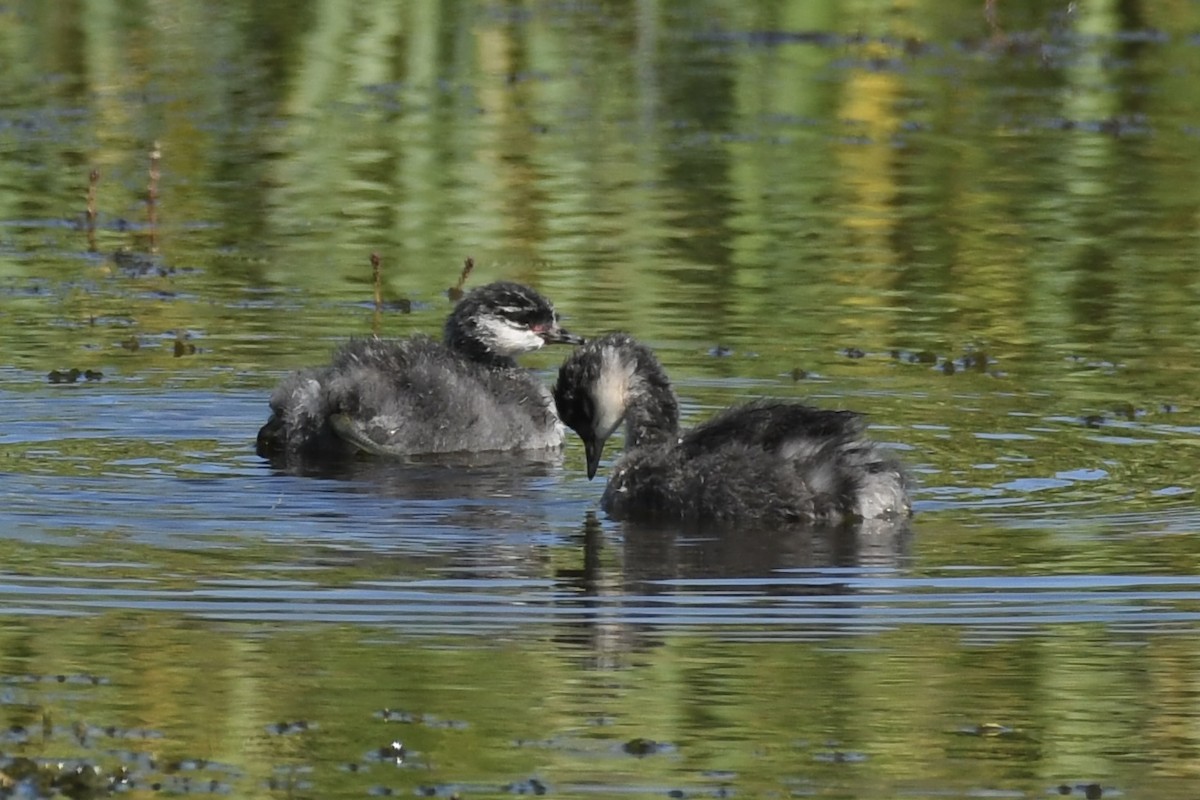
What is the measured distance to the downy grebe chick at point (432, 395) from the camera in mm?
12305

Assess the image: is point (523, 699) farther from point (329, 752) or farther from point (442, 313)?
point (442, 313)

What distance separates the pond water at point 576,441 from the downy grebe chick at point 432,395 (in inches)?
9.9

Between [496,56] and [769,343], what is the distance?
12.2 m

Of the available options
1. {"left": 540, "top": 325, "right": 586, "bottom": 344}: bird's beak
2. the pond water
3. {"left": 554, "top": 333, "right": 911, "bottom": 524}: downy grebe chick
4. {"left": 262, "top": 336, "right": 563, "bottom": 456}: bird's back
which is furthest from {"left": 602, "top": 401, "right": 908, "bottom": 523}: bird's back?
{"left": 540, "top": 325, "right": 586, "bottom": 344}: bird's beak

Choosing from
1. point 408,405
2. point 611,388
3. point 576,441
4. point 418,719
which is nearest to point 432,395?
point 408,405

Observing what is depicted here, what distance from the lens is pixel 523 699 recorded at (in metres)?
7.90

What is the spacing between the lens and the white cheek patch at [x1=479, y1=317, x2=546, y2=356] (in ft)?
43.9

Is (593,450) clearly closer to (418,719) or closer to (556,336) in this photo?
(556,336)

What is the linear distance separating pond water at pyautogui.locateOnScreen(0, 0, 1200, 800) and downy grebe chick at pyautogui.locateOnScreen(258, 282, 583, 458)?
0.82 feet

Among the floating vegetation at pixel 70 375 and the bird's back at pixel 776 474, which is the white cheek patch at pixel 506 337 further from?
the bird's back at pixel 776 474

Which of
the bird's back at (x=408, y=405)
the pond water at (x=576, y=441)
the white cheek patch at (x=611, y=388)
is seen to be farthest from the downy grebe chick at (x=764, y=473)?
the bird's back at (x=408, y=405)

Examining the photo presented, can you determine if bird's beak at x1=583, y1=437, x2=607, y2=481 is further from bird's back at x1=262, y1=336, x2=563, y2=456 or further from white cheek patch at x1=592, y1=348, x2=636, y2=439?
bird's back at x1=262, y1=336, x2=563, y2=456

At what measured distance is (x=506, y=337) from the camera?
13.4 meters

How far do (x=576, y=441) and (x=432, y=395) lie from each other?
3.75 ft
